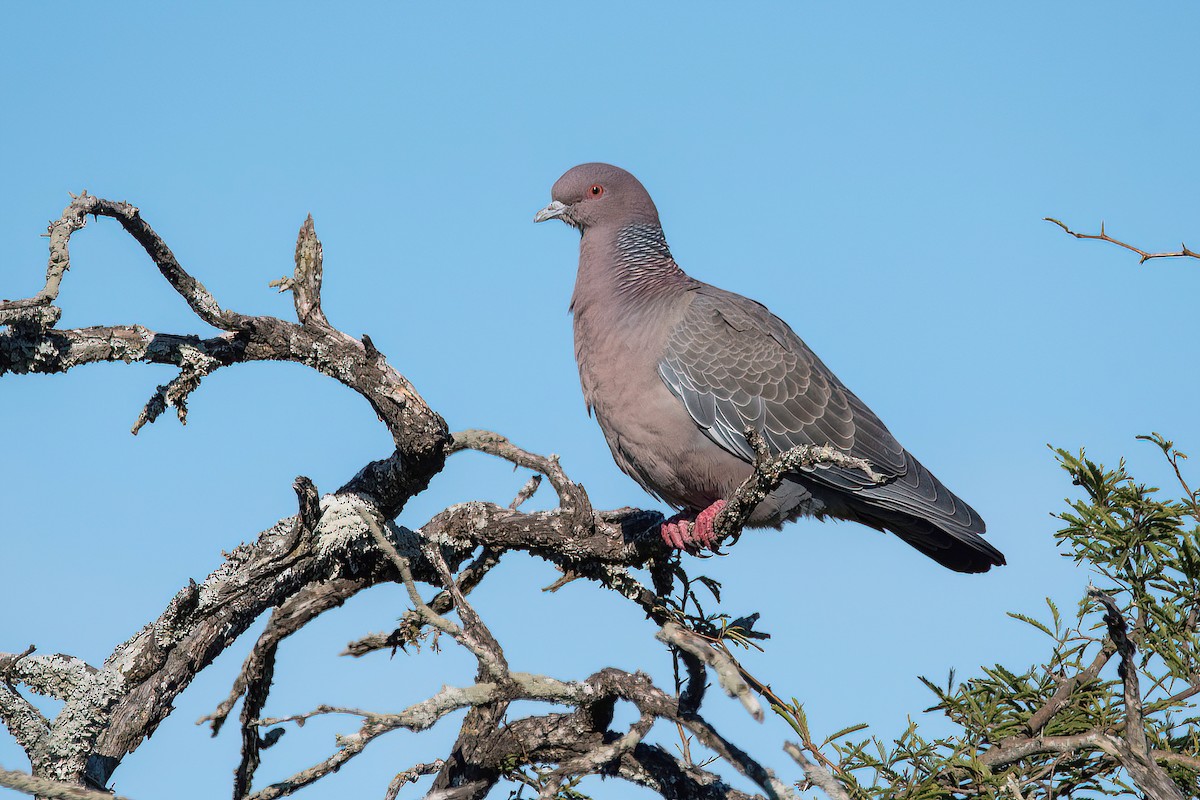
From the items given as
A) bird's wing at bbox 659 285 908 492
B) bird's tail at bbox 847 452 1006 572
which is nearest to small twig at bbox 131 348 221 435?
bird's wing at bbox 659 285 908 492

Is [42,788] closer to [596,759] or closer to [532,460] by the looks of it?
[596,759]

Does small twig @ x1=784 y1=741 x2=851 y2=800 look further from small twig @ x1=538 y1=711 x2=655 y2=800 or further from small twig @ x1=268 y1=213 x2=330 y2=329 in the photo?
small twig @ x1=268 y1=213 x2=330 y2=329

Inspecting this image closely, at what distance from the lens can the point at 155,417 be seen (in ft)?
12.9

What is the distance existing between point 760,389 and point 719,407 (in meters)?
0.29

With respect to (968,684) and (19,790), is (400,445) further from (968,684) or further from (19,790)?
(968,684)

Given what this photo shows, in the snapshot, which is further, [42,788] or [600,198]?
[600,198]

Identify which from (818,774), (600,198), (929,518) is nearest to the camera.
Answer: (818,774)

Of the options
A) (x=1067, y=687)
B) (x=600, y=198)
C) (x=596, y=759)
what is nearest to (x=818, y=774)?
(x=596, y=759)

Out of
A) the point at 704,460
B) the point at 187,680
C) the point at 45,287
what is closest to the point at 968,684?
the point at 704,460

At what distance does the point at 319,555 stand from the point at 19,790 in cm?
135

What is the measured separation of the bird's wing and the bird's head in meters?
0.65

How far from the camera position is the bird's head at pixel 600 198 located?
5.87 m

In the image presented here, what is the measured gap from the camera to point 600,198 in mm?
5910

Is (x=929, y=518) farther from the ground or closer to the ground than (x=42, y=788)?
farther from the ground
